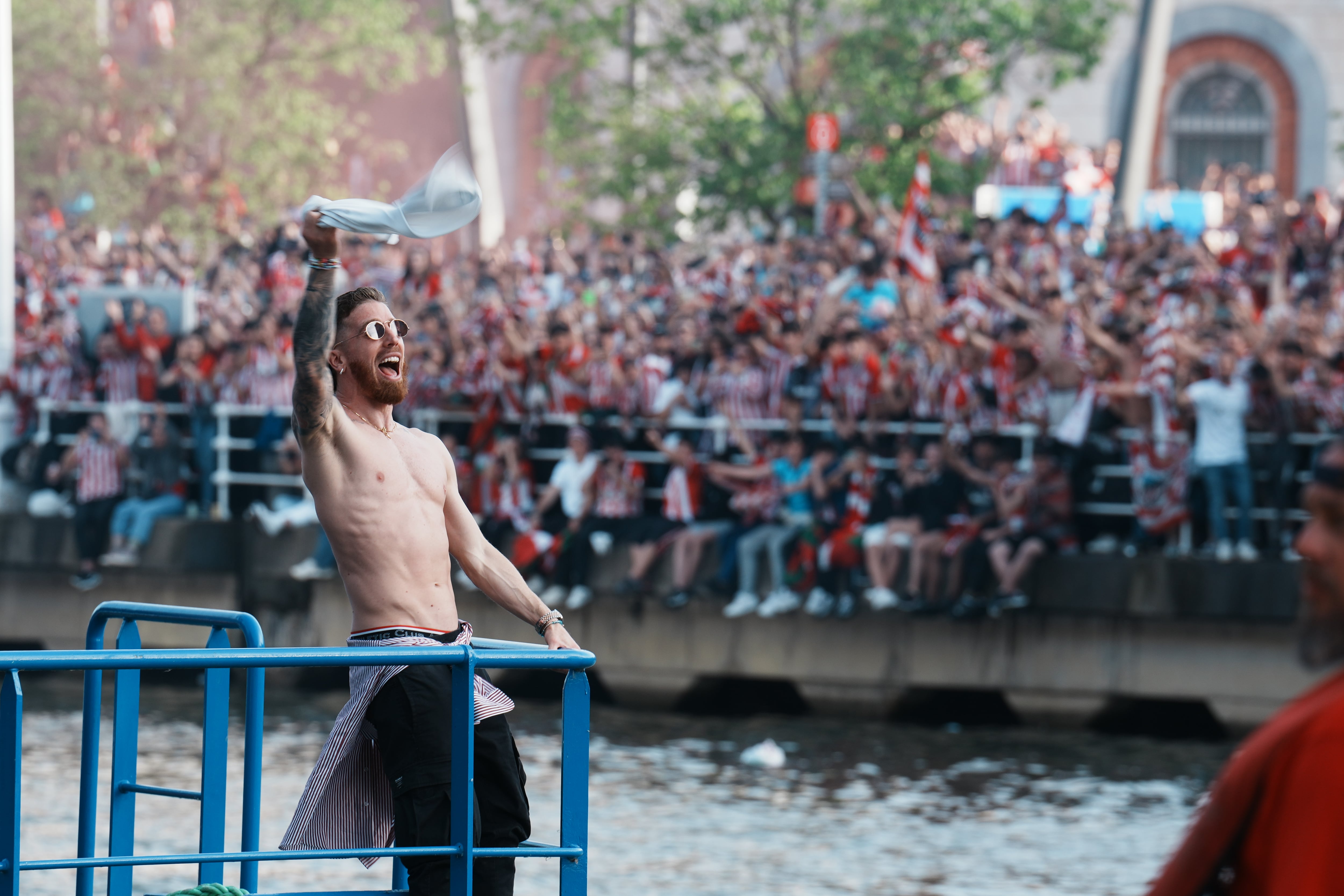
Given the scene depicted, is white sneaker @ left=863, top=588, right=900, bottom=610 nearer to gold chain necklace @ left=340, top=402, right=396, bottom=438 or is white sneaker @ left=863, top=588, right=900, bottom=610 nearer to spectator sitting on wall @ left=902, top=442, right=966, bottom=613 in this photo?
spectator sitting on wall @ left=902, top=442, right=966, bottom=613

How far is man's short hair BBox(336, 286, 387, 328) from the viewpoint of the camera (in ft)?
17.6

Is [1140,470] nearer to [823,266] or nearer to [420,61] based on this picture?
[823,266]

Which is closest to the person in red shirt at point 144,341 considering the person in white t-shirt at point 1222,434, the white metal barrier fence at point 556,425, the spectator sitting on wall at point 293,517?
the white metal barrier fence at point 556,425

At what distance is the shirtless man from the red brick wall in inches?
1137

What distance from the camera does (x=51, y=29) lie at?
31047 millimetres

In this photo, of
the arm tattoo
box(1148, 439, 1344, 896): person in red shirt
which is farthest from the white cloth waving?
box(1148, 439, 1344, 896): person in red shirt

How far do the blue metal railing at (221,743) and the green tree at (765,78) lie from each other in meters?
16.4

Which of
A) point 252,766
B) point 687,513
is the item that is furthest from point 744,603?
point 252,766

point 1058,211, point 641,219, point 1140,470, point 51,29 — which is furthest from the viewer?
point 51,29

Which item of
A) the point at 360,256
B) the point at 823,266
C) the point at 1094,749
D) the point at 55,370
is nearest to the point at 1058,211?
the point at 823,266

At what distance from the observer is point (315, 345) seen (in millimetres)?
5035

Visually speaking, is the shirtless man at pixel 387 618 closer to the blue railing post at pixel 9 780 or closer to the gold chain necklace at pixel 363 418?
the gold chain necklace at pixel 363 418

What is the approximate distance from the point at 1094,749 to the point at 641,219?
1046cm

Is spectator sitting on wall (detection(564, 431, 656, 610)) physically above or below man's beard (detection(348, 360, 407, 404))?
below
